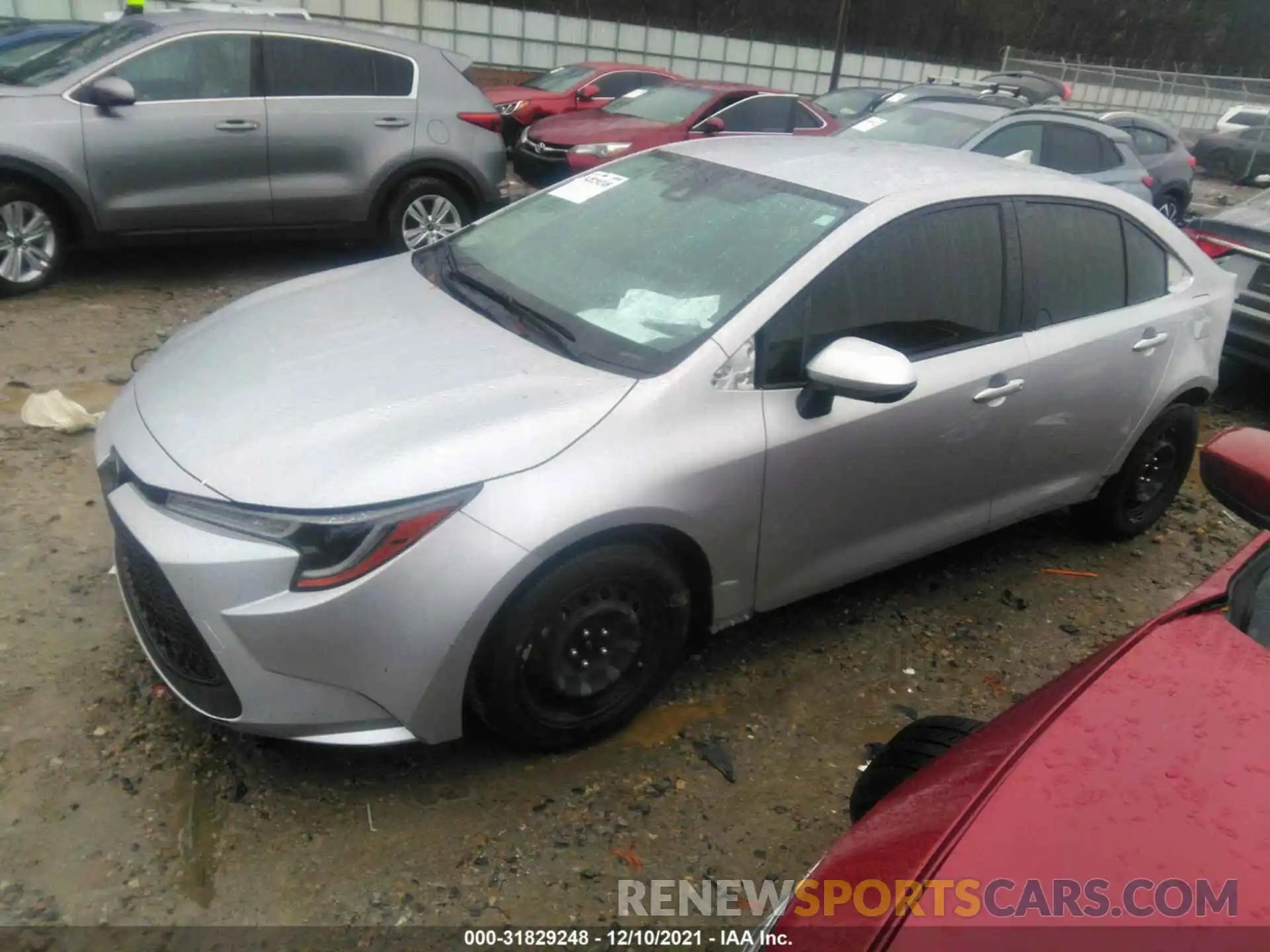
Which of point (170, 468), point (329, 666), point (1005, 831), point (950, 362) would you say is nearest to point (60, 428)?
point (170, 468)

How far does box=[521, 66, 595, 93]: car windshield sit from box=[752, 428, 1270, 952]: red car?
12.4 meters

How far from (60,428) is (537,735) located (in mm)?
2916

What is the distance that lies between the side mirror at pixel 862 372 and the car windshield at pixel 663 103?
781 centimetres

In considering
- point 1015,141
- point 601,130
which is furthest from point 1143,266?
point 601,130

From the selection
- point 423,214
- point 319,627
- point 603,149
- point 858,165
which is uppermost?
point 858,165

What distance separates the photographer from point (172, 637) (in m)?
2.48

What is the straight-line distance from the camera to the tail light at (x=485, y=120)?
7160 mm

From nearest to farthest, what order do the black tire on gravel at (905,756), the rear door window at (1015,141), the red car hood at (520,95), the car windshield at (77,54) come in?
the black tire on gravel at (905,756)
the car windshield at (77,54)
the rear door window at (1015,141)
the red car hood at (520,95)

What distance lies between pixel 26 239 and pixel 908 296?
5218 millimetres

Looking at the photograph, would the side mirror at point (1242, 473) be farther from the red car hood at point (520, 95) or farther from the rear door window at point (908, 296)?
the red car hood at point (520, 95)

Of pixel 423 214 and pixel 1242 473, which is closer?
pixel 1242 473

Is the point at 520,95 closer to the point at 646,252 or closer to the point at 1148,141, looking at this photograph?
the point at 1148,141

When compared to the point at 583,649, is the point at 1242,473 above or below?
above

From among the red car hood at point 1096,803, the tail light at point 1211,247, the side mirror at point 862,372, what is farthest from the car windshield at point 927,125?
the red car hood at point 1096,803
